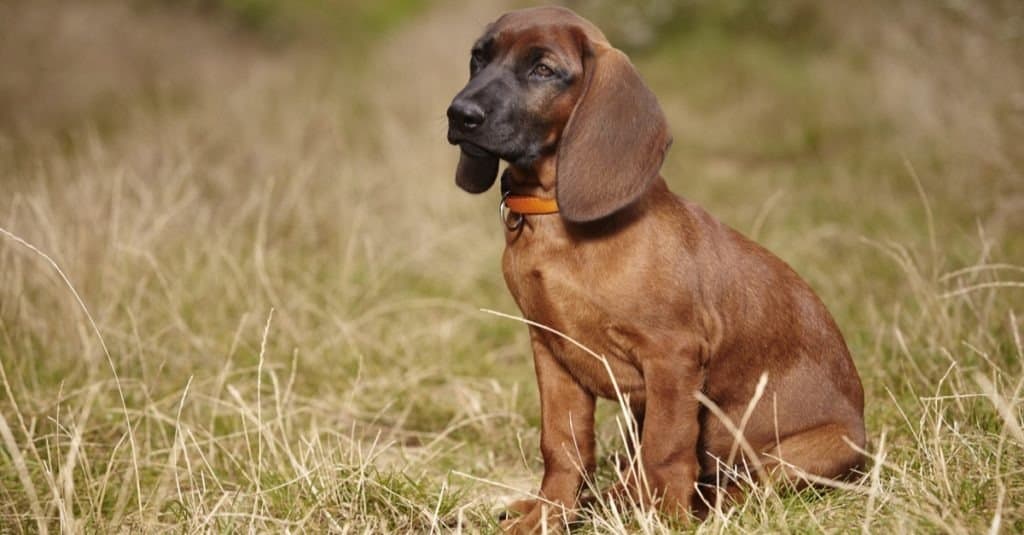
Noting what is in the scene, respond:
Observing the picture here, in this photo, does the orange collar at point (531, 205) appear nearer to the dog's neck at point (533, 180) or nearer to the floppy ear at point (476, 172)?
the dog's neck at point (533, 180)

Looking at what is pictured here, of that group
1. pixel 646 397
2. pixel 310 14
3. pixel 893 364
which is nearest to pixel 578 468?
pixel 646 397

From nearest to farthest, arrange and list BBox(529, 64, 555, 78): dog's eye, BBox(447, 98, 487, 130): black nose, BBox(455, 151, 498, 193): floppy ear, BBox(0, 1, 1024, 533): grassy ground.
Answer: BBox(447, 98, 487, 130): black nose
BBox(529, 64, 555, 78): dog's eye
BBox(0, 1, 1024, 533): grassy ground
BBox(455, 151, 498, 193): floppy ear

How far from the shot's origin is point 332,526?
2.87 m

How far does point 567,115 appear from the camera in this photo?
2.95 m

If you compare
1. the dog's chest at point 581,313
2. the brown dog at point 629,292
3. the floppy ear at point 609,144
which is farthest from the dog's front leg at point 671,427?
the floppy ear at point 609,144

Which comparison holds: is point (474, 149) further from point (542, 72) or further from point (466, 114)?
point (542, 72)

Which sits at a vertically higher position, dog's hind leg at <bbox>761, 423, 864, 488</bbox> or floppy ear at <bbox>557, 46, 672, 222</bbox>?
floppy ear at <bbox>557, 46, 672, 222</bbox>

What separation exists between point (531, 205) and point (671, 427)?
76cm

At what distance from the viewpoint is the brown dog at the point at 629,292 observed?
2807 millimetres

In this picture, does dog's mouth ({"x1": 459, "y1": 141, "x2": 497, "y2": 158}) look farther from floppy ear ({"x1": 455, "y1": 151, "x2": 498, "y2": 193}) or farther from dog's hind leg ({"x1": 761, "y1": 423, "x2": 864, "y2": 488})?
dog's hind leg ({"x1": 761, "y1": 423, "x2": 864, "y2": 488})

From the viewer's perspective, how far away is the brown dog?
2807mm

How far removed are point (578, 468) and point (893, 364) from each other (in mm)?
1729

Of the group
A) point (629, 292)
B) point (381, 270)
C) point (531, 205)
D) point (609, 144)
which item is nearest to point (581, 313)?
point (629, 292)

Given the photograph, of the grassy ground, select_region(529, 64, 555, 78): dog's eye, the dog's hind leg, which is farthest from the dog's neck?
the dog's hind leg
